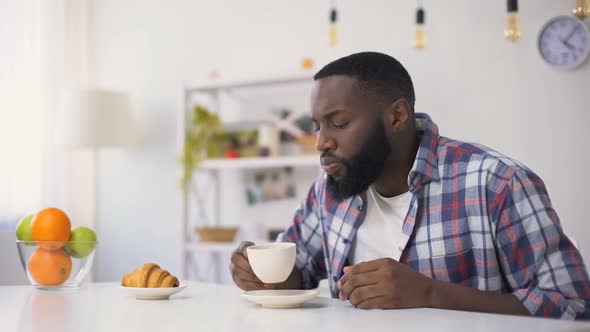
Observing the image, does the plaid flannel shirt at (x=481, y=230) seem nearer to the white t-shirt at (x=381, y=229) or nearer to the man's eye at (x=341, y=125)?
the white t-shirt at (x=381, y=229)

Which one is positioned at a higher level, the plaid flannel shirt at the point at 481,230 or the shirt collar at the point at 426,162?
the shirt collar at the point at 426,162

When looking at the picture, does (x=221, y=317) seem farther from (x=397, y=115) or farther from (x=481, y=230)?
(x=397, y=115)

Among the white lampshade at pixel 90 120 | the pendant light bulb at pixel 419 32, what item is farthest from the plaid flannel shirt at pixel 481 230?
the white lampshade at pixel 90 120

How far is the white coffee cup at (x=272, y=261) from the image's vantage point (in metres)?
1.17

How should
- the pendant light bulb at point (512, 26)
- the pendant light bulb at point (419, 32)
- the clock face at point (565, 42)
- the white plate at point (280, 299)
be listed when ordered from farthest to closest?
the pendant light bulb at point (419, 32), the clock face at point (565, 42), the pendant light bulb at point (512, 26), the white plate at point (280, 299)

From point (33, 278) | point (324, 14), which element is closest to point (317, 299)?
point (33, 278)

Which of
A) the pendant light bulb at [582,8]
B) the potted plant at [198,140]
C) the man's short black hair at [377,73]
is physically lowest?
the potted plant at [198,140]

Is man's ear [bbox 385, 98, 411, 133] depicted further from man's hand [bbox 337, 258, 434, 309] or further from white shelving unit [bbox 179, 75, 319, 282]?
white shelving unit [bbox 179, 75, 319, 282]

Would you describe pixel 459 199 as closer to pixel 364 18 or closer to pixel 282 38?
pixel 364 18

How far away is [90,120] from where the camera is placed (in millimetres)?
3631

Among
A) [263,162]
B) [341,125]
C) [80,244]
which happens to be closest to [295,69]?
[263,162]

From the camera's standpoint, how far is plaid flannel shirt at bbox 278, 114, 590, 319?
1134 mm

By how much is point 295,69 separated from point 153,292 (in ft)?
7.50

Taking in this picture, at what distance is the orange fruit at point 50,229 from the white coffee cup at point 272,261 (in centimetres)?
51
